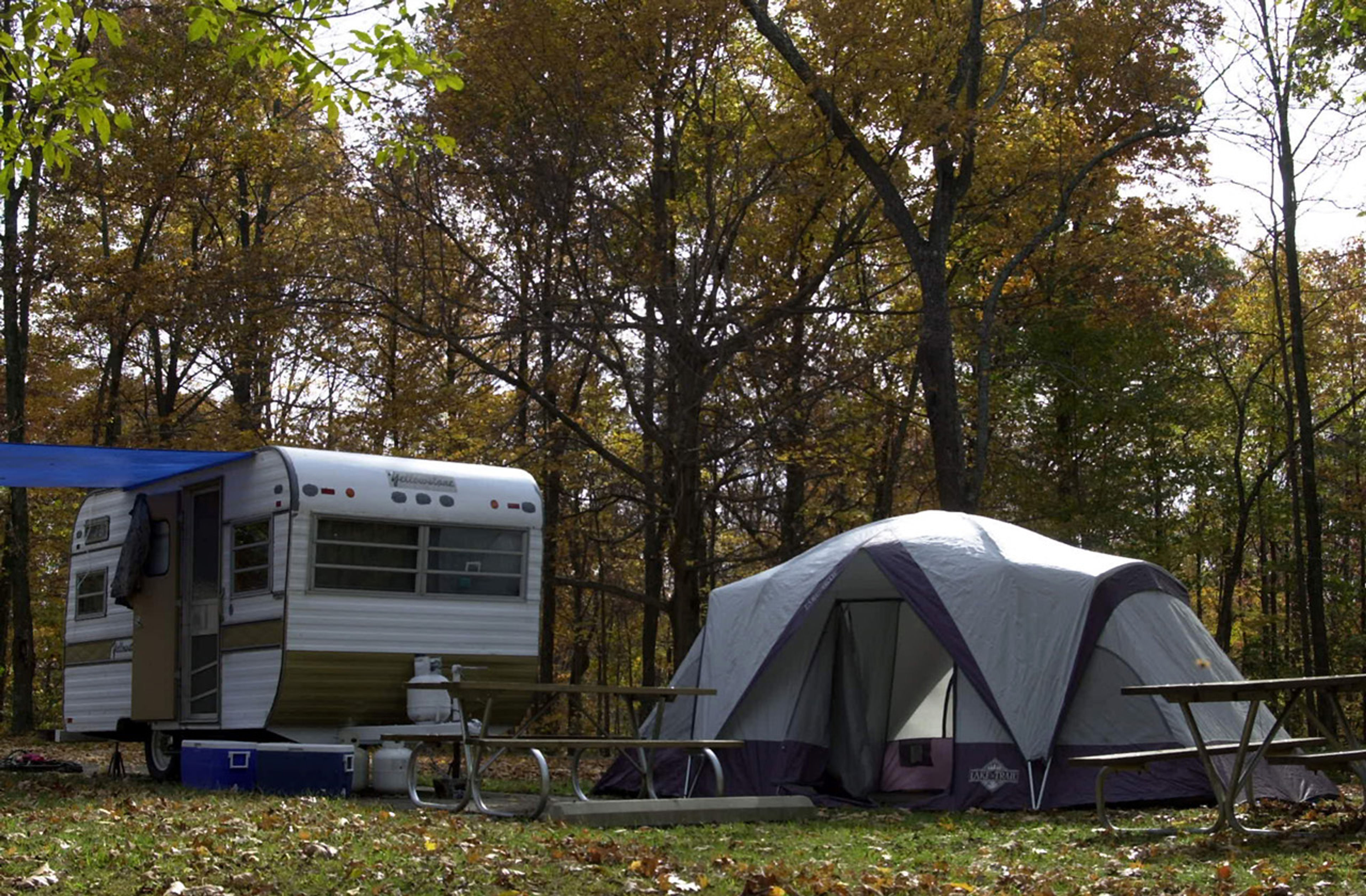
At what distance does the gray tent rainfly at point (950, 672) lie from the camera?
10656 millimetres

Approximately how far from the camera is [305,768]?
10828 millimetres

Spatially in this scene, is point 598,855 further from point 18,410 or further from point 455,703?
point 18,410

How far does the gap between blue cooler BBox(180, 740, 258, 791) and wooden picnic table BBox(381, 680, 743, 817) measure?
1.02m

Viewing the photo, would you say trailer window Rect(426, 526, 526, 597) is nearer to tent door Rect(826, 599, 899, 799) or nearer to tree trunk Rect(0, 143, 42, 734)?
tent door Rect(826, 599, 899, 799)

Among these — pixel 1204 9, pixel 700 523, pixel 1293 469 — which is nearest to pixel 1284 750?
pixel 700 523

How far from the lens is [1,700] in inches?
1186

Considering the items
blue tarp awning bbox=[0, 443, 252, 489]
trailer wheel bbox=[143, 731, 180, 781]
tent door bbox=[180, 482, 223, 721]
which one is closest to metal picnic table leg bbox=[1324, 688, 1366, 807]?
blue tarp awning bbox=[0, 443, 252, 489]

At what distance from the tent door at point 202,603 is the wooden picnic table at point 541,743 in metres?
1.88

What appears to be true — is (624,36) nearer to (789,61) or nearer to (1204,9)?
(789,61)

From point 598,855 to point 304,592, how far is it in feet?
17.2

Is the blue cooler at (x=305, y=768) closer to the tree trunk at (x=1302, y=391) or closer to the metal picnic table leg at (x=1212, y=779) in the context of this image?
the metal picnic table leg at (x=1212, y=779)

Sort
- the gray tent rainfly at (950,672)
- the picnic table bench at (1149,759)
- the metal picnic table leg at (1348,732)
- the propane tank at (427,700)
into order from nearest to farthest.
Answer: the picnic table bench at (1149,759) < the metal picnic table leg at (1348,732) < the gray tent rainfly at (950,672) < the propane tank at (427,700)

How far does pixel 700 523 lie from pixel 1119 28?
997 cm

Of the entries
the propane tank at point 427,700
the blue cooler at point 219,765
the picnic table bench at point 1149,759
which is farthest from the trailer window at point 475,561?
the picnic table bench at point 1149,759
